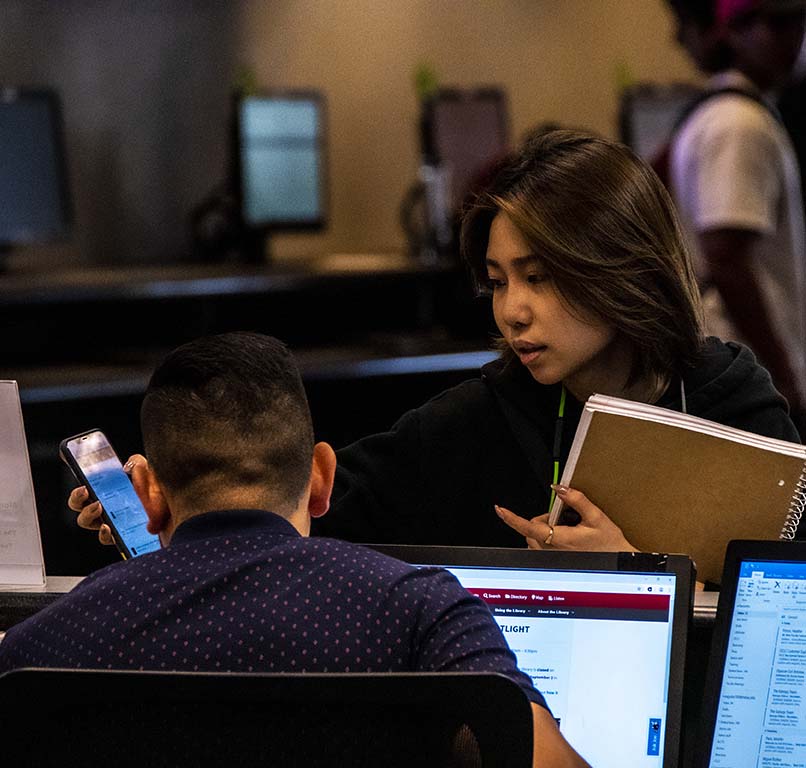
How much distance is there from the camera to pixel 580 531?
134cm

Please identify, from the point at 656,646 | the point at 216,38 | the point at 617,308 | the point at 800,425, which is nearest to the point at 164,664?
the point at 656,646

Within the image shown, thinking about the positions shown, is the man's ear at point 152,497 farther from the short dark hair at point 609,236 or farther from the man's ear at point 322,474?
the short dark hair at point 609,236

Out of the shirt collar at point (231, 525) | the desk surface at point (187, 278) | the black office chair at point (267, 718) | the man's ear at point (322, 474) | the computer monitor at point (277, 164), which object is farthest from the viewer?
the computer monitor at point (277, 164)

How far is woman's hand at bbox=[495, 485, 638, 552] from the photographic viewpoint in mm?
1345

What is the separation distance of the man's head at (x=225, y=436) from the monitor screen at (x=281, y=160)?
3.58 m

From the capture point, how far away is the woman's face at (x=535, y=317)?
4.88ft

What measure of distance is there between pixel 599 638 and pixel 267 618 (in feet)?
1.16

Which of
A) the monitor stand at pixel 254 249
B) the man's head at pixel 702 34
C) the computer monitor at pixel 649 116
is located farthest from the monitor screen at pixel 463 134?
the man's head at pixel 702 34

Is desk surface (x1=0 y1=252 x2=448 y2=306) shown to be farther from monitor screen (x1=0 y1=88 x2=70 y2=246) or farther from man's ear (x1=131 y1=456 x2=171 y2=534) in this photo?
man's ear (x1=131 y1=456 x2=171 y2=534)

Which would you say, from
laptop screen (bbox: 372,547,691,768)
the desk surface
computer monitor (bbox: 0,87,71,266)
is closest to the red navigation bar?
laptop screen (bbox: 372,547,691,768)

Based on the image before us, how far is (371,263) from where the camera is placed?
4719mm

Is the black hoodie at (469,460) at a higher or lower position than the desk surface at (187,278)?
higher

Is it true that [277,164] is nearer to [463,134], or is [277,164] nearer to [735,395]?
[463,134]

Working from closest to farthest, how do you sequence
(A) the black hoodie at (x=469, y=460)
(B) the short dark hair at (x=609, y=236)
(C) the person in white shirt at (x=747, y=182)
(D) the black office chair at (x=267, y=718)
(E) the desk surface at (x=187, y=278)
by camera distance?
(D) the black office chair at (x=267, y=718), (B) the short dark hair at (x=609, y=236), (A) the black hoodie at (x=469, y=460), (C) the person in white shirt at (x=747, y=182), (E) the desk surface at (x=187, y=278)
